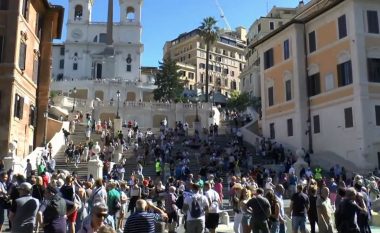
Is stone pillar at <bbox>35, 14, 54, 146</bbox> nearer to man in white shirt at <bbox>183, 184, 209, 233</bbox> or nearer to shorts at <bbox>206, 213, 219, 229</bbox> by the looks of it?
shorts at <bbox>206, 213, 219, 229</bbox>

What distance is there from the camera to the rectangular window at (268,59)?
38.7m

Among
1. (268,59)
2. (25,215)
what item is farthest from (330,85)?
(25,215)

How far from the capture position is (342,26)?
3125cm

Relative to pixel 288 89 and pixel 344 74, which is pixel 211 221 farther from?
pixel 288 89

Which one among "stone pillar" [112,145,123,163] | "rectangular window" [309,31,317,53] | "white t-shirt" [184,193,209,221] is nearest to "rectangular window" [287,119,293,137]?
"rectangular window" [309,31,317,53]

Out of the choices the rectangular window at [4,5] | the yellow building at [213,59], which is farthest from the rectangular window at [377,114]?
the yellow building at [213,59]

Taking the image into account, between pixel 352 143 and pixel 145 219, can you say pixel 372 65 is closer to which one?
pixel 352 143

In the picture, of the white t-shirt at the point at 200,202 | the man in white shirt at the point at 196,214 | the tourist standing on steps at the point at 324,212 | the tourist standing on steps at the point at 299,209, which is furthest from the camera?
the tourist standing on steps at the point at 324,212

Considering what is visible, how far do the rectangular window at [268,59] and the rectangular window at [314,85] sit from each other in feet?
17.3

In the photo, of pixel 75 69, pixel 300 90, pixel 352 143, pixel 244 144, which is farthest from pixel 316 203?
pixel 75 69

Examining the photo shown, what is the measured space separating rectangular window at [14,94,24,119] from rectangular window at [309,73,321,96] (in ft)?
68.8

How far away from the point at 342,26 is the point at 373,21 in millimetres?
2044

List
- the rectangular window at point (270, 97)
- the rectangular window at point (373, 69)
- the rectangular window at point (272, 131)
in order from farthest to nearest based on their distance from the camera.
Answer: the rectangular window at point (270, 97), the rectangular window at point (272, 131), the rectangular window at point (373, 69)

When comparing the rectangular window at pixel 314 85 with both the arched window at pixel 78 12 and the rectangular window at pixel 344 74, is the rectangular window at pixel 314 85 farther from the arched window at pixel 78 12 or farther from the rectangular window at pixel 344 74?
the arched window at pixel 78 12
